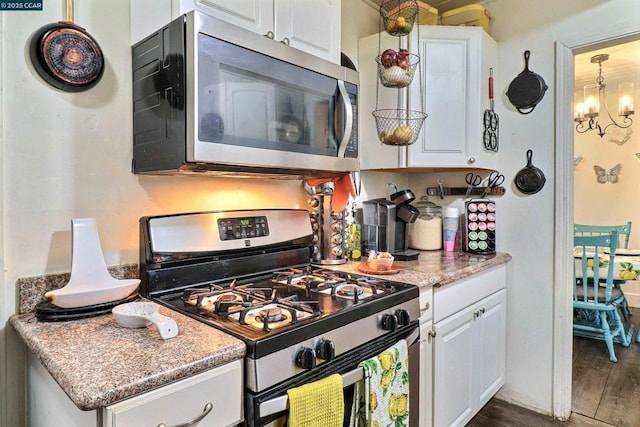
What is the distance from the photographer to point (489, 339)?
2000mm

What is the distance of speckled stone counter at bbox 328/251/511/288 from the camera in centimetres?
155

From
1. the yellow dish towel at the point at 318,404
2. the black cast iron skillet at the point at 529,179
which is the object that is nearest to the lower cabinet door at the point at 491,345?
the black cast iron skillet at the point at 529,179

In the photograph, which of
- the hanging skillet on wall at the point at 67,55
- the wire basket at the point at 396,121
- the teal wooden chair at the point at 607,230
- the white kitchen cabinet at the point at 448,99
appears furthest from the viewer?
the teal wooden chair at the point at 607,230

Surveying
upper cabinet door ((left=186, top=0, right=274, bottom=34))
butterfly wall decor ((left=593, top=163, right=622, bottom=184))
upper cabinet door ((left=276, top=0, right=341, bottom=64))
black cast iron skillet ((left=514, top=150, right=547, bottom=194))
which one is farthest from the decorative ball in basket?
butterfly wall decor ((left=593, top=163, right=622, bottom=184))

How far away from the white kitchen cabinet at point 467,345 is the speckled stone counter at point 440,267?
5 centimetres

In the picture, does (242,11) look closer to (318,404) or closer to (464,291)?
(318,404)

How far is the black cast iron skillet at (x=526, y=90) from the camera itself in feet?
6.79

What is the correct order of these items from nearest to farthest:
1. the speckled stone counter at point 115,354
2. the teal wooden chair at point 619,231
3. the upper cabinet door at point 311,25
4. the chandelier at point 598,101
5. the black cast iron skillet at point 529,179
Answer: the speckled stone counter at point 115,354, the upper cabinet door at point 311,25, the black cast iron skillet at point 529,179, the chandelier at point 598,101, the teal wooden chair at point 619,231

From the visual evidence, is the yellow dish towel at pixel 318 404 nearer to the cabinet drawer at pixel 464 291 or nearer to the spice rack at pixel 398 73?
the cabinet drawer at pixel 464 291

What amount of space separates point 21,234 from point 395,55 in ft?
4.91

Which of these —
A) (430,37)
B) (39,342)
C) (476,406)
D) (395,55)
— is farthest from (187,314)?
(430,37)

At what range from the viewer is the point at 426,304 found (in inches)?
59.5

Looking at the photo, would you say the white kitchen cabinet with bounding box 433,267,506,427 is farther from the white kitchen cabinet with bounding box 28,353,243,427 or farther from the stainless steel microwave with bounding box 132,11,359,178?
the white kitchen cabinet with bounding box 28,353,243,427

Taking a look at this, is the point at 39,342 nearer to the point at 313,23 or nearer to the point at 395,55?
the point at 313,23
